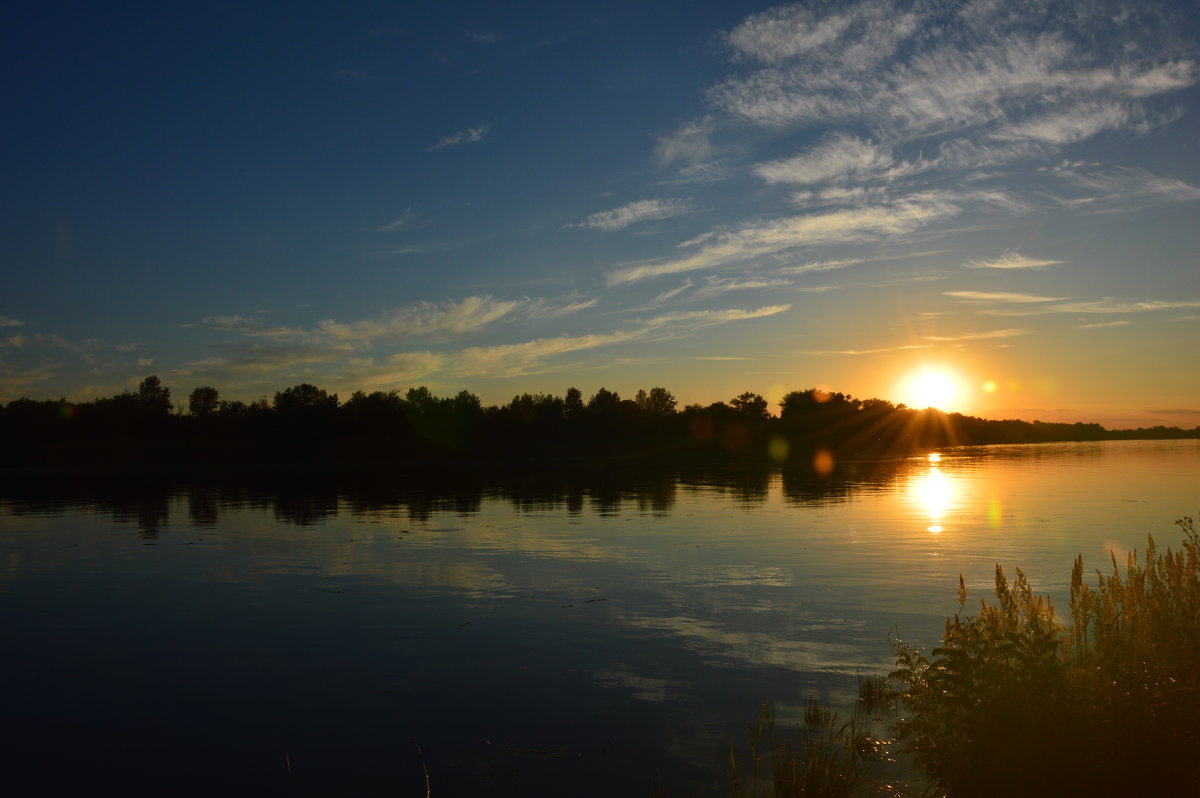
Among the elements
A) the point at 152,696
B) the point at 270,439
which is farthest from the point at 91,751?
the point at 270,439

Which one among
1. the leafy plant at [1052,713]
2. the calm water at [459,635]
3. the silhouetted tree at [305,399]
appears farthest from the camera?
the silhouetted tree at [305,399]

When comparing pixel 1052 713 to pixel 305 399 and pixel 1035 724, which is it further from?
pixel 305 399

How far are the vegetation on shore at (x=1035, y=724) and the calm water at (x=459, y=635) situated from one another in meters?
1.99

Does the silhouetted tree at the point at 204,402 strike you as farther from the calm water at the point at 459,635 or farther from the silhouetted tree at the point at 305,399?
the calm water at the point at 459,635

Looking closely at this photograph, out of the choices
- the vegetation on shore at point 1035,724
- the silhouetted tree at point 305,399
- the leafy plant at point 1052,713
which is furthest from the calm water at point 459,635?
the silhouetted tree at point 305,399

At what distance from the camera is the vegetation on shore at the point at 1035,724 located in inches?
415

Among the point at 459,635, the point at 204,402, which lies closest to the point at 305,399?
the point at 204,402

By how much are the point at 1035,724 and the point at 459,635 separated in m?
14.1

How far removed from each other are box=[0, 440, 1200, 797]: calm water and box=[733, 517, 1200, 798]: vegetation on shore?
1.99 m

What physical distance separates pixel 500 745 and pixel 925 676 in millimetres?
6817

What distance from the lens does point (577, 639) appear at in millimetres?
20688

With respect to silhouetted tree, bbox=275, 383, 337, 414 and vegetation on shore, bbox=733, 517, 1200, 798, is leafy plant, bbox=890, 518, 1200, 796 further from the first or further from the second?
silhouetted tree, bbox=275, 383, 337, 414

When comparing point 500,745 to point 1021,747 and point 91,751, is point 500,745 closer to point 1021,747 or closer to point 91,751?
point 91,751

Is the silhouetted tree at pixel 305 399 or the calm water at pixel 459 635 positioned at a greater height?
the silhouetted tree at pixel 305 399
